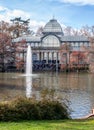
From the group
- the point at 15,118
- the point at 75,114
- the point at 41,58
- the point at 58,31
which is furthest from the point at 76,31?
the point at 15,118

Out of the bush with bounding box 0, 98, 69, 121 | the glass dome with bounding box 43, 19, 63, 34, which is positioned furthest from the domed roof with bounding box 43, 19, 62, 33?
the bush with bounding box 0, 98, 69, 121

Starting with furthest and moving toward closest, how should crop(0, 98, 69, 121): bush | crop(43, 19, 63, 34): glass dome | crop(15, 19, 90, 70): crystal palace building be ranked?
crop(43, 19, 63, 34): glass dome, crop(15, 19, 90, 70): crystal palace building, crop(0, 98, 69, 121): bush

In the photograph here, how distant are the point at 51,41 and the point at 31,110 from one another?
78787 mm

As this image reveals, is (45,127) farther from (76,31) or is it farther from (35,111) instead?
(76,31)

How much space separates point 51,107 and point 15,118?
1569 millimetres

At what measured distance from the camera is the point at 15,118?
12641 millimetres

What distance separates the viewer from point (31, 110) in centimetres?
1312

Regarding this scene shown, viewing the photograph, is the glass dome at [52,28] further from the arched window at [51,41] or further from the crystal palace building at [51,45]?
the arched window at [51,41]

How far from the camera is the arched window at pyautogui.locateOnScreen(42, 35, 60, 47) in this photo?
9131cm

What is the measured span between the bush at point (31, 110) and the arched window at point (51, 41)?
77558 mm

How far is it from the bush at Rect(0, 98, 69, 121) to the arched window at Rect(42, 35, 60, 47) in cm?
7756

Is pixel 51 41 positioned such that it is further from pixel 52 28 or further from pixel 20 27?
pixel 20 27

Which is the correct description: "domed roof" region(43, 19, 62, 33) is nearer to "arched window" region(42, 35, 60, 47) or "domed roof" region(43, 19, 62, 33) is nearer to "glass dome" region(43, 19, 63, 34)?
"glass dome" region(43, 19, 63, 34)

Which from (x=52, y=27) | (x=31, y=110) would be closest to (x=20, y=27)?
(x=52, y=27)
